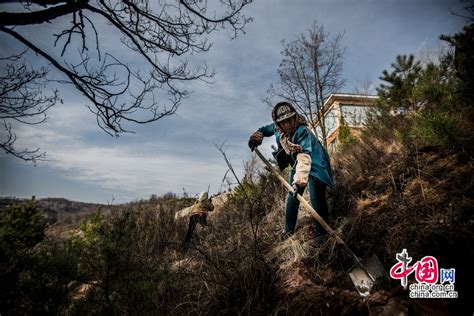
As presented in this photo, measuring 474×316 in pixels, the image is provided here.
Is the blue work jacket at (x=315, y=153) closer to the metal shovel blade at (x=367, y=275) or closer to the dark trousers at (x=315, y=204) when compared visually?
the dark trousers at (x=315, y=204)

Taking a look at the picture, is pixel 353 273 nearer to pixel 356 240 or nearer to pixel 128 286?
pixel 356 240

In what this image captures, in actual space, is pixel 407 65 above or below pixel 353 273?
above

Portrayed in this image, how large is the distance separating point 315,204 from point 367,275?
38.2 inches

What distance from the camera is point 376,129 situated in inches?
270

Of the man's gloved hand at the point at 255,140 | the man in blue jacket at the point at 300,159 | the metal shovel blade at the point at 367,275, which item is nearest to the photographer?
the metal shovel blade at the point at 367,275

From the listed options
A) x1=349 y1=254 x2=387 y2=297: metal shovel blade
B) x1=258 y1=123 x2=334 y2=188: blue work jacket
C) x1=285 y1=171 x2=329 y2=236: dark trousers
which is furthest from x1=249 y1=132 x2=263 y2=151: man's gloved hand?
x1=349 y1=254 x2=387 y2=297: metal shovel blade

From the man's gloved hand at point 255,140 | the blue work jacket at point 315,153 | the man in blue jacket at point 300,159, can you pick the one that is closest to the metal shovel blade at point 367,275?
the man in blue jacket at point 300,159

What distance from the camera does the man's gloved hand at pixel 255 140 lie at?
12.4ft

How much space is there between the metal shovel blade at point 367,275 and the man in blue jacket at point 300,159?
636 mm

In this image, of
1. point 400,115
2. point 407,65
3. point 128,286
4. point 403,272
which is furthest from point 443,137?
point 407,65

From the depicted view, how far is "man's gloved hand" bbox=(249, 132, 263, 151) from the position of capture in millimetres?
3766

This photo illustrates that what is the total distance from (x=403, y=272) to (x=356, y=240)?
743mm

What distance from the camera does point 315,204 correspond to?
3.07 meters

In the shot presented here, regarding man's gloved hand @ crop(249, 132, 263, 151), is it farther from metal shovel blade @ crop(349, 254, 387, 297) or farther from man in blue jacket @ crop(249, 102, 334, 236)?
metal shovel blade @ crop(349, 254, 387, 297)
